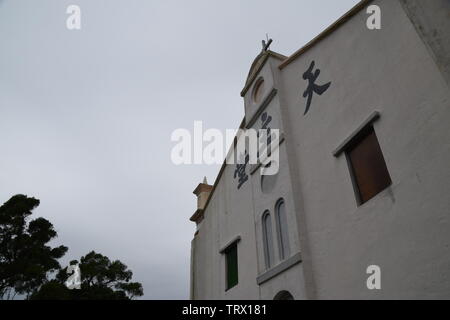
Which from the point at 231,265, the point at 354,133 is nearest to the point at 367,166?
the point at 354,133

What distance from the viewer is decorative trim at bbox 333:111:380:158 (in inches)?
242

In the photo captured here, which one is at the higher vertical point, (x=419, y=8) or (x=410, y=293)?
(x=419, y=8)

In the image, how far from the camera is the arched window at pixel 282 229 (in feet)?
27.0

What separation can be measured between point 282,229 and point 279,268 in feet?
3.50

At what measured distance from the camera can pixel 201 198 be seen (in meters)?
15.1

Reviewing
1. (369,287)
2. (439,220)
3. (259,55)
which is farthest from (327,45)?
(369,287)

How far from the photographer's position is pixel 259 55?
11.4 meters

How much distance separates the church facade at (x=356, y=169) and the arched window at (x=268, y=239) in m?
0.03

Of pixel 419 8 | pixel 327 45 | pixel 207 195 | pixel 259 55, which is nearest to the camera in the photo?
pixel 419 8

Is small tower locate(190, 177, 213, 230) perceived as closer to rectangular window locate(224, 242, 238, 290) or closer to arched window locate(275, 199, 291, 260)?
rectangular window locate(224, 242, 238, 290)

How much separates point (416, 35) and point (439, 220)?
3.26 m

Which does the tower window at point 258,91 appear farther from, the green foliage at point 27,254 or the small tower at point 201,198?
the green foliage at point 27,254

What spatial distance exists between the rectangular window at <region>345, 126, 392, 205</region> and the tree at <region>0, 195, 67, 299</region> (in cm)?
1927

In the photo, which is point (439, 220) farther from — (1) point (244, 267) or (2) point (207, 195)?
(2) point (207, 195)
